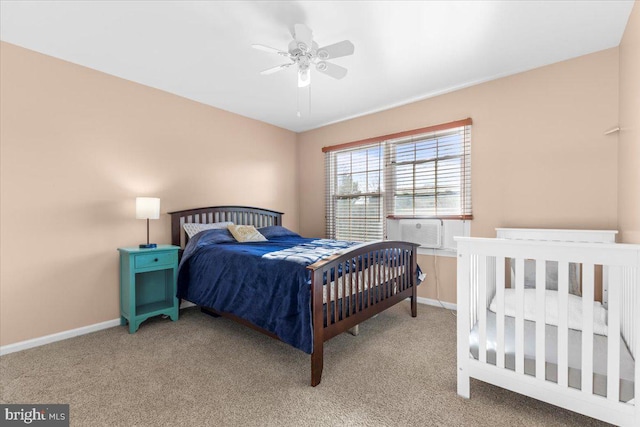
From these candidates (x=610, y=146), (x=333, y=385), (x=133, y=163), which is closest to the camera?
(x=333, y=385)

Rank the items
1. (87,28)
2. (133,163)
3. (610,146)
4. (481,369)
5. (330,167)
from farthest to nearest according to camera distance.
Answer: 1. (330,167)
2. (133,163)
3. (610,146)
4. (87,28)
5. (481,369)

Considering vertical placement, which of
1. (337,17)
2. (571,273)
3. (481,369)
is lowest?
(481,369)

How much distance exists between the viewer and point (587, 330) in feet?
4.55

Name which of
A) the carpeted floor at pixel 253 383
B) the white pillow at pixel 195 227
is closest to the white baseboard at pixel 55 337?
the carpeted floor at pixel 253 383

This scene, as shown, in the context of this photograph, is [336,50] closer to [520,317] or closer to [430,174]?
[430,174]

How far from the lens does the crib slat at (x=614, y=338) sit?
1.32 meters

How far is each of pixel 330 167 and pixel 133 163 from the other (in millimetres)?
2670

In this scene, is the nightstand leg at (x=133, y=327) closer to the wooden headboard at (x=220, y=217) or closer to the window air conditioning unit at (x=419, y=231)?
the wooden headboard at (x=220, y=217)

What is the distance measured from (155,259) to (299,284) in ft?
5.96

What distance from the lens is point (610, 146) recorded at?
8.17 ft

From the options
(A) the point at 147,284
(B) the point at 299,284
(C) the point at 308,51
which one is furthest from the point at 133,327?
(C) the point at 308,51

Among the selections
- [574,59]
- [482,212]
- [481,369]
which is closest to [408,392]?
[481,369]

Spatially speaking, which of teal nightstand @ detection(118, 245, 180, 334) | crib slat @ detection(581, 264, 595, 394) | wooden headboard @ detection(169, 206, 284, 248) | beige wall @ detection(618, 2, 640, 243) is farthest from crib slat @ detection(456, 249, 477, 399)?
wooden headboard @ detection(169, 206, 284, 248)

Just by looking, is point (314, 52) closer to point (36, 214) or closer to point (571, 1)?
point (571, 1)
